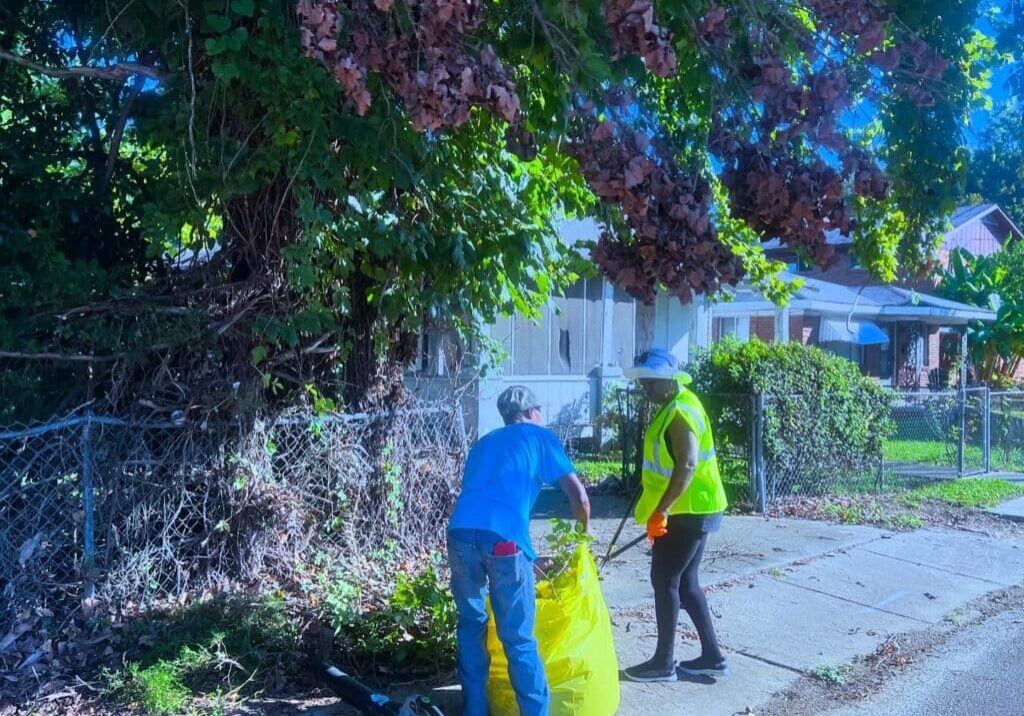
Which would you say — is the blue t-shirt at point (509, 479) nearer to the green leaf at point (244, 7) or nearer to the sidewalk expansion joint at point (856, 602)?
the green leaf at point (244, 7)

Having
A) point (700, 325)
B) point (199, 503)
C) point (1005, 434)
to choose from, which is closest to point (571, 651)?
point (199, 503)

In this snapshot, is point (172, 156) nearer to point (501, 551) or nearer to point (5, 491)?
point (5, 491)

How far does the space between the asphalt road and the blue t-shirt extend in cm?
212

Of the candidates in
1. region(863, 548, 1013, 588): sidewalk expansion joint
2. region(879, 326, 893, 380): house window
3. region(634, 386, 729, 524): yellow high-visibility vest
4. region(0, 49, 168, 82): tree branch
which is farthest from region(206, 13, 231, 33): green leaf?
region(879, 326, 893, 380): house window

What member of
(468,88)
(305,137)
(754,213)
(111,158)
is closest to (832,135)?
(754,213)

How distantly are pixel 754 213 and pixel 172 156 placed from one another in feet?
11.3

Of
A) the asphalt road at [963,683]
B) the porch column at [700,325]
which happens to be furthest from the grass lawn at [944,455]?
the asphalt road at [963,683]

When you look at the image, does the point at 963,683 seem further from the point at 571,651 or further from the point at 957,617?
the point at 571,651

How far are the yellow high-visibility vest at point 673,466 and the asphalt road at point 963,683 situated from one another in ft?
4.20

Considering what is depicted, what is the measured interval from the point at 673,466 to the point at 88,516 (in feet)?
10.6

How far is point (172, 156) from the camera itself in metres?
5.78

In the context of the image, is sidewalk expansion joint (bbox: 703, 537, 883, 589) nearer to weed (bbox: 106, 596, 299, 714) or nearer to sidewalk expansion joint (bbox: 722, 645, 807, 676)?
sidewalk expansion joint (bbox: 722, 645, 807, 676)

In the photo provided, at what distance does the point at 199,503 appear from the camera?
19.7ft

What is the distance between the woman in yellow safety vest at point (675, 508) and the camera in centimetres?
536
